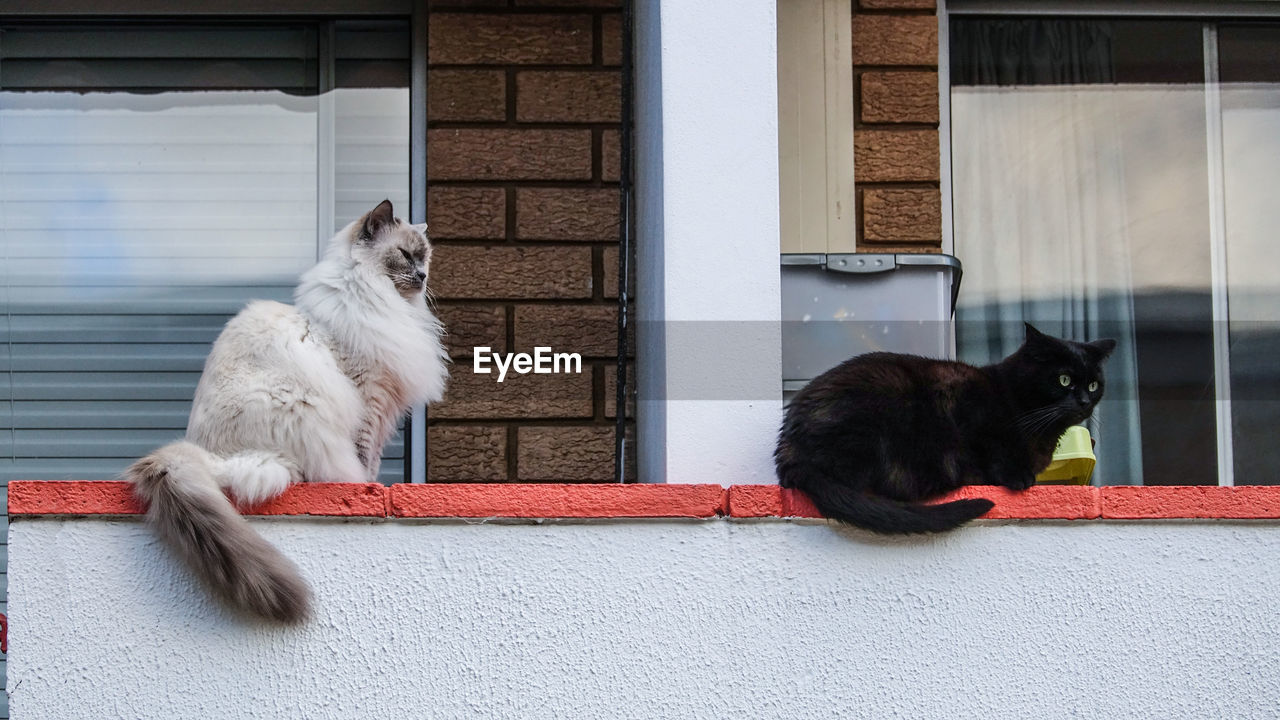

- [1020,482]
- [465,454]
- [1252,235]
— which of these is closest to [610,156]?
[465,454]

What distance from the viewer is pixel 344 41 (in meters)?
4.11

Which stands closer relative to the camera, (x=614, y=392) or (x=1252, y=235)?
(x=614, y=392)

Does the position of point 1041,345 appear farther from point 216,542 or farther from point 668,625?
point 216,542

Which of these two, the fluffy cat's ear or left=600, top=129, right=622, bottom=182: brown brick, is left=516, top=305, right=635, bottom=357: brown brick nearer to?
left=600, top=129, right=622, bottom=182: brown brick

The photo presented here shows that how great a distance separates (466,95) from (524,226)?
493mm

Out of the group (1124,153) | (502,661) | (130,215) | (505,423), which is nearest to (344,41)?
(130,215)

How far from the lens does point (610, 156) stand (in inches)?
159

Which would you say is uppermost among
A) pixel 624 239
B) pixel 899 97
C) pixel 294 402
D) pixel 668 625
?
pixel 899 97

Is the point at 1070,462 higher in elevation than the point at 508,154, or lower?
lower

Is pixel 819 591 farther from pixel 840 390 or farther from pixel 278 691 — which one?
pixel 278 691

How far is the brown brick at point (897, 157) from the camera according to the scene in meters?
4.07

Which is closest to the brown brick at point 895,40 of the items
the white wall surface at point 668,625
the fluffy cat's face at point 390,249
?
the fluffy cat's face at point 390,249

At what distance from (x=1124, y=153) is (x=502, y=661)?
3022 mm

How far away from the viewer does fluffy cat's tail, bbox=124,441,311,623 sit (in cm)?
232
